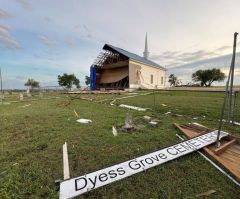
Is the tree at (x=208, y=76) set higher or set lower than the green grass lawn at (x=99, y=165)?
higher

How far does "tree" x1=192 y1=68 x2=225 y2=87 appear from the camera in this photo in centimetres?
5229

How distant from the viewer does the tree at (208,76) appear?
52.3m

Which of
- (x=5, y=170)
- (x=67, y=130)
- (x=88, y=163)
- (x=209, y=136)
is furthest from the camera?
(x=67, y=130)

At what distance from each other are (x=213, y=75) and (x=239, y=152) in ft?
190

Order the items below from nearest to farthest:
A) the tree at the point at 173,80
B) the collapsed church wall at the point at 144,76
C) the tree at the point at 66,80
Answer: the collapsed church wall at the point at 144,76
the tree at the point at 66,80
the tree at the point at 173,80

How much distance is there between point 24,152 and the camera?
3014 millimetres

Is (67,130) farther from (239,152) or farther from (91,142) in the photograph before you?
(239,152)

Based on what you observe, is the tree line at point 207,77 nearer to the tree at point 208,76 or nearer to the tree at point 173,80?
the tree at point 208,76

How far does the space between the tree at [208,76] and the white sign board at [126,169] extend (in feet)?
187

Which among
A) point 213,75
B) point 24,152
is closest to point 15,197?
point 24,152

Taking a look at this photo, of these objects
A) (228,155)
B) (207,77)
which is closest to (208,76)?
(207,77)

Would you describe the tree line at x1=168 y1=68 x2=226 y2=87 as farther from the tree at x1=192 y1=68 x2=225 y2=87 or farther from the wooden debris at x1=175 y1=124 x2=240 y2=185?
the wooden debris at x1=175 y1=124 x2=240 y2=185

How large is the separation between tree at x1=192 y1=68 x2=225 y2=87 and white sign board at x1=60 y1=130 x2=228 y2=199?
57.0 meters

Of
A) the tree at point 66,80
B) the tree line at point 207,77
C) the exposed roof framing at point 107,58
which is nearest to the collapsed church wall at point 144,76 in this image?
the exposed roof framing at point 107,58
